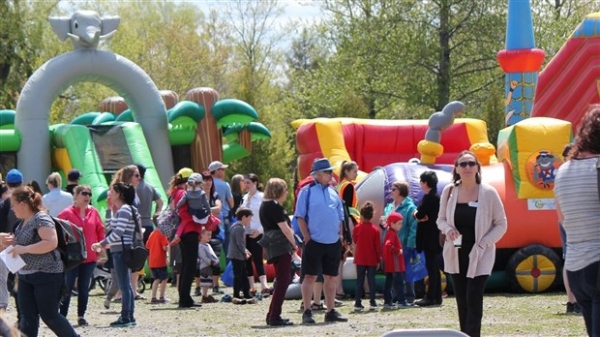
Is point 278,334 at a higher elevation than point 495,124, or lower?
lower

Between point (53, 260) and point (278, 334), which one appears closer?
point (53, 260)

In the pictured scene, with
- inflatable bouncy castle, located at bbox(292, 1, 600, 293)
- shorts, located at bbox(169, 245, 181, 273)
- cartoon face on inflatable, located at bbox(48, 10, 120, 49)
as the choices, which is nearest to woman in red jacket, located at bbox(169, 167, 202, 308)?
shorts, located at bbox(169, 245, 181, 273)

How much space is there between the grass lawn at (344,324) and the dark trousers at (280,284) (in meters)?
0.19

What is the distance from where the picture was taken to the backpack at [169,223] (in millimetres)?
14352

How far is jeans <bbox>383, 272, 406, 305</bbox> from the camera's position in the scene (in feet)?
44.7

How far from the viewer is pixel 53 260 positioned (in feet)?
30.4

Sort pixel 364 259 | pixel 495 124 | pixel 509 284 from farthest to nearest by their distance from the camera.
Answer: pixel 495 124, pixel 509 284, pixel 364 259

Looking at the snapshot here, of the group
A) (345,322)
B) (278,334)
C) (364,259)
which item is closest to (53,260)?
(278,334)

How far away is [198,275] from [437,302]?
3442 millimetres

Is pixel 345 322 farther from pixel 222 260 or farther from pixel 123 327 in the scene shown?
pixel 222 260

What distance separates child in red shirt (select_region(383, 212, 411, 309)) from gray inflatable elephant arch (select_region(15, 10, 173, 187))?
9.17 m

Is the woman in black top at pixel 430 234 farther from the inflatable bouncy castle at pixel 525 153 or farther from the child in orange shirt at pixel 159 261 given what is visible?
the child in orange shirt at pixel 159 261

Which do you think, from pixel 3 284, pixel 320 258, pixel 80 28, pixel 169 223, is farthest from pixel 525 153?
pixel 80 28

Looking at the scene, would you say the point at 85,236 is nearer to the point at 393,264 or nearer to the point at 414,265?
the point at 393,264
